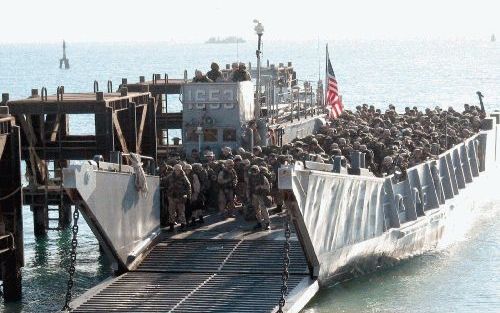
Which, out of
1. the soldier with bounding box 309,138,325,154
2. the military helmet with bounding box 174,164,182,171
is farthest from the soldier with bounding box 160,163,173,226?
the soldier with bounding box 309,138,325,154

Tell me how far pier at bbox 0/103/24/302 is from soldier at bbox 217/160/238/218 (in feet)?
11.8

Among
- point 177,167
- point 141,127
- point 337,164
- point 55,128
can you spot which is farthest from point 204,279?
point 55,128

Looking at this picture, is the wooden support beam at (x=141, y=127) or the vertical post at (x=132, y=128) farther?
the wooden support beam at (x=141, y=127)

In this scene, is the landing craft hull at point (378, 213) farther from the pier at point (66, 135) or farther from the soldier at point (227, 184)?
the pier at point (66, 135)

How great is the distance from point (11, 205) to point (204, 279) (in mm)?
4282

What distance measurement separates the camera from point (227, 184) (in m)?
23.8

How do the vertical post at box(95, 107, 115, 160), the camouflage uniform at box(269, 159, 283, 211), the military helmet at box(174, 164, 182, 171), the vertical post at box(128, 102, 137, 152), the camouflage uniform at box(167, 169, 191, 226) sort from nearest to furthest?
the military helmet at box(174, 164, 182, 171), the camouflage uniform at box(167, 169, 191, 226), the camouflage uniform at box(269, 159, 283, 211), the vertical post at box(95, 107, 115, 160), the vertical post at box(128, 102, 137, 152)

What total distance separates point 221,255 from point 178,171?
5.79 feet

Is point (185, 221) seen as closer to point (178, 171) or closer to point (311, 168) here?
point (178, 171)

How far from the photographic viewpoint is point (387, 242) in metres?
25.3

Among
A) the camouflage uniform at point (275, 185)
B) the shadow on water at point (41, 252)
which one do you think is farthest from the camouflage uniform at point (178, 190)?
the shadow on water at point (41, 252)

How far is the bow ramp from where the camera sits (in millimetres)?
19969

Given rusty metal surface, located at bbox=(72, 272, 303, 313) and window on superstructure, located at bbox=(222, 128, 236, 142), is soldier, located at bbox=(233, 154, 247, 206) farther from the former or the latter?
window on superstructure, located at bbox=(222, 128, 236, 142)

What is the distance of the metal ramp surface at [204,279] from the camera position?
19.9 metres
